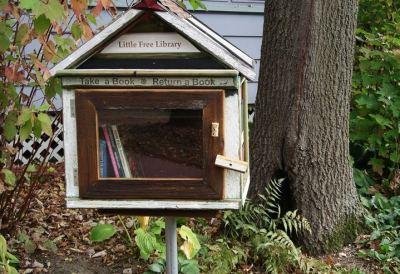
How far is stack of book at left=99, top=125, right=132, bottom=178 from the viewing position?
95.3 inches

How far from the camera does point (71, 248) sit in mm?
4172

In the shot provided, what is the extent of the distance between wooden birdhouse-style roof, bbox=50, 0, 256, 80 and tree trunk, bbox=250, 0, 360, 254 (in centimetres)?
201

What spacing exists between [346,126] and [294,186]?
2.03 ft

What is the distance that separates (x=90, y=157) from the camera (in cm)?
239

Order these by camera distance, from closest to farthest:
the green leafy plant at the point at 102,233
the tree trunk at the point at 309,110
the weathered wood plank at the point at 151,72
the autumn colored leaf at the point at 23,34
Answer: the weathered wood plank at the point at 151,72 → the autumn colored leaf at the point at 23,34 → the green leafy plant at the point at 102,233 → the tree trunk at the point at 309,110

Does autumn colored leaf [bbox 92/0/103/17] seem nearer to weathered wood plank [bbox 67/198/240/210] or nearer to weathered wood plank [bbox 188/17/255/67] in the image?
weathered wood plank [bbox 188/17/255/67]

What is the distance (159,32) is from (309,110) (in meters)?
2.20

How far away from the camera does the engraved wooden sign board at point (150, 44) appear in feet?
7.63

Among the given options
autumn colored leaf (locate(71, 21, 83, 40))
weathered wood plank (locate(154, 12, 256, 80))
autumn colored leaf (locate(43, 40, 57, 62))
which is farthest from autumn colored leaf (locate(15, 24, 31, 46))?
weathered wood plank (locate(154, 12, 256, 80))

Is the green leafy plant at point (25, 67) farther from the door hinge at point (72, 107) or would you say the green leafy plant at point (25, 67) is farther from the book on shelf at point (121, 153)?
the book on shelf at point (121, 153)

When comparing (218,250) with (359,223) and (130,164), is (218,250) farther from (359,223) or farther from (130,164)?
(130,164)

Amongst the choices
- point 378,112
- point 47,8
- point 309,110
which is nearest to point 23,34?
point 47,8

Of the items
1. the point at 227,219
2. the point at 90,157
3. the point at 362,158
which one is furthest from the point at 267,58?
the point at 90,157

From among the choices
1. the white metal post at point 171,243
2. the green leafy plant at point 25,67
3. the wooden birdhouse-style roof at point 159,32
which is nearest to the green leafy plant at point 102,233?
the green leafy plant at point 25,67
